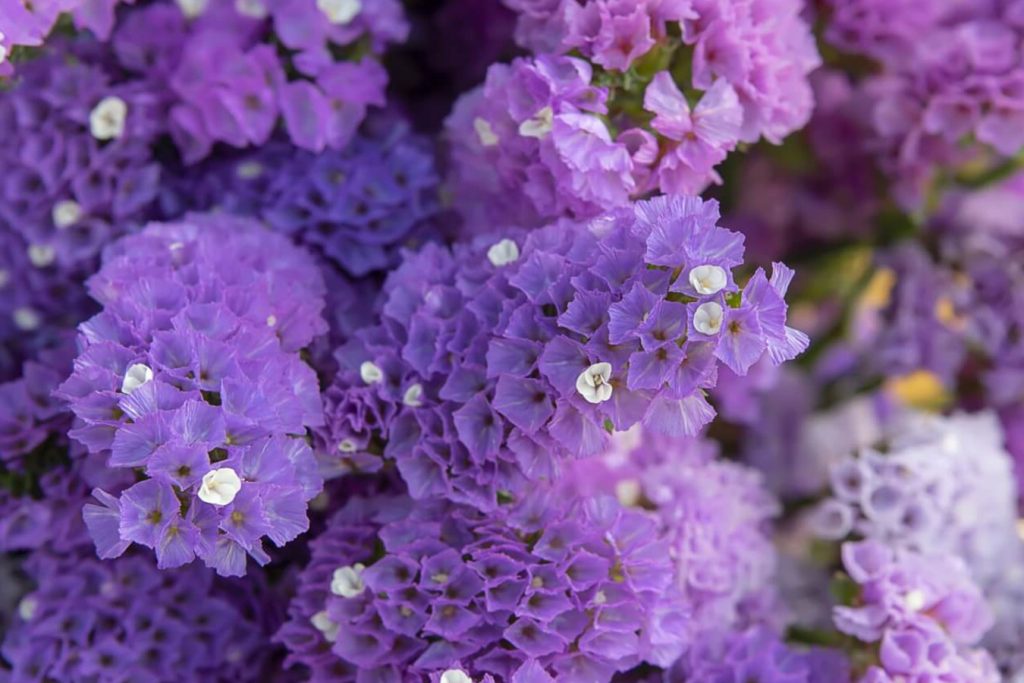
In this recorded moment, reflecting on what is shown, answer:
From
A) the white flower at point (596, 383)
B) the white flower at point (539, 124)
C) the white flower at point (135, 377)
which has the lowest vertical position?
the white flower at point (135, 377)

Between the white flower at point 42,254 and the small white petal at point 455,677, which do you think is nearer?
the small white petal at point 455,677

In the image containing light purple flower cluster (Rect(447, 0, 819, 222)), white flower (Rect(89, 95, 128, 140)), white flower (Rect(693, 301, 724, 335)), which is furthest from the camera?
white flower (Rect(89, 95, 128, 140))

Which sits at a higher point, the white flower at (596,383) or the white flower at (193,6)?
the white flower at (193,6)

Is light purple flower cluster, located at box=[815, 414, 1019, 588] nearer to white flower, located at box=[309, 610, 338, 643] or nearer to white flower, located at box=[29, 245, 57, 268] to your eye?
white flower, located at box=[309, 610, 338, 643]

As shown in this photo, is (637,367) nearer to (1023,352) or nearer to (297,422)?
(297,422)

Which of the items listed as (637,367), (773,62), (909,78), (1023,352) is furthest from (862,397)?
(637,367)

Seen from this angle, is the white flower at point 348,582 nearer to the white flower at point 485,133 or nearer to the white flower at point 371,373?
the white flower at point 371,373

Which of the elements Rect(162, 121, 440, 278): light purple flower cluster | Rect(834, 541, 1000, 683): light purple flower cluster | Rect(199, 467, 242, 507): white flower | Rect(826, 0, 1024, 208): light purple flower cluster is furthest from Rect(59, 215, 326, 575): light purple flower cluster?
Rect(826, 0, 1024, 208): light purple flower cluster

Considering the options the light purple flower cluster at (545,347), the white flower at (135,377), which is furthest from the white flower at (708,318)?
the white flower at (135,377)
